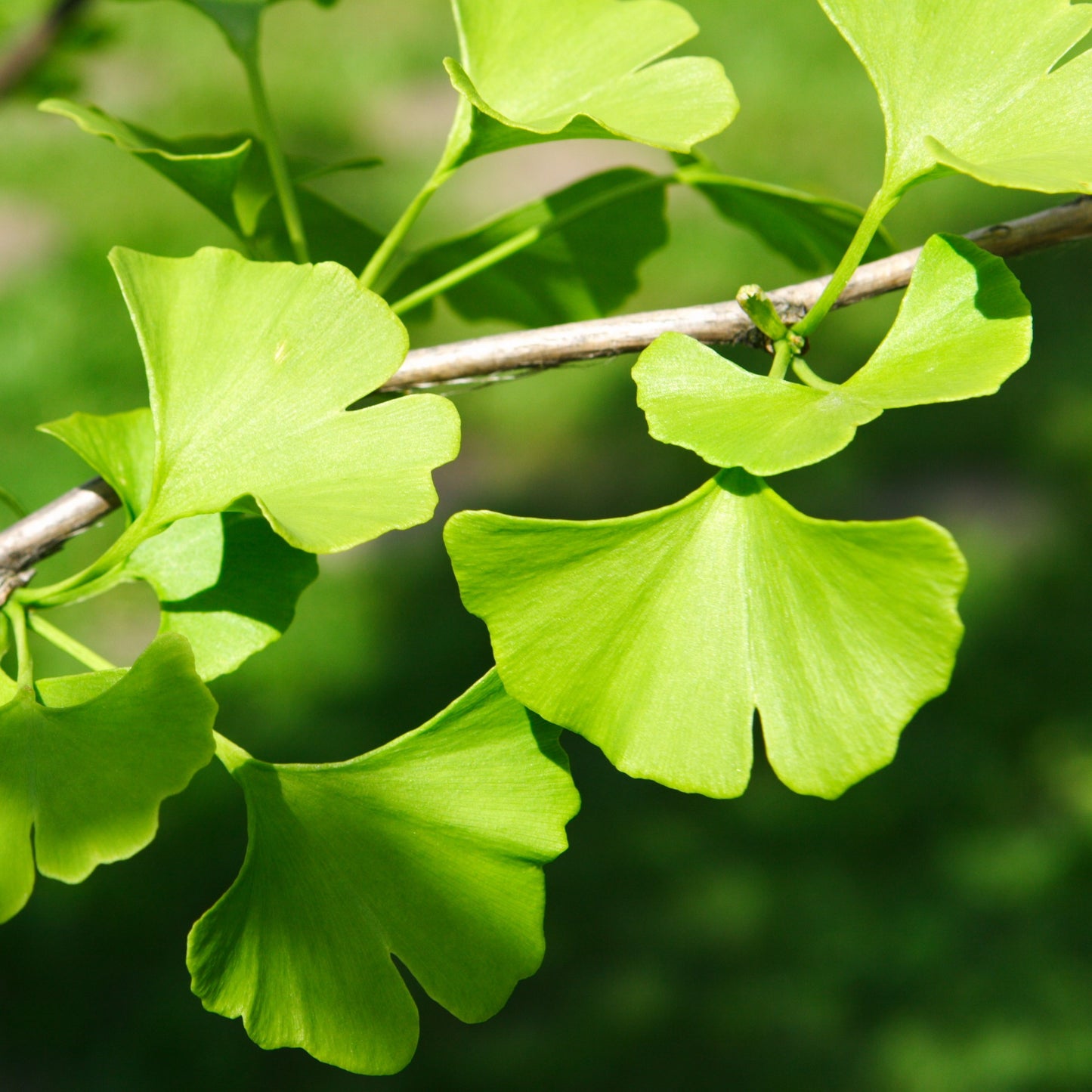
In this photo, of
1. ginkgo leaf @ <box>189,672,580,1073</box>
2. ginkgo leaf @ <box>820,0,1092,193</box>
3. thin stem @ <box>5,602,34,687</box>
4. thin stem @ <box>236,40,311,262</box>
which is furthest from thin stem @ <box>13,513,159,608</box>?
ginkgo leaf @ <box>820,0,1092,193</box>

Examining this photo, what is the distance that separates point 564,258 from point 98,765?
560mm

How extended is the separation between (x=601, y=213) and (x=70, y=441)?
47cm

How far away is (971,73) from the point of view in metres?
0.58

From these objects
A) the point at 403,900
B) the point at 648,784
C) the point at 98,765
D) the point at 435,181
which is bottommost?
the point at 648,784

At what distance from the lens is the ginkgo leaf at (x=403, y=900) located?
1.84 feet

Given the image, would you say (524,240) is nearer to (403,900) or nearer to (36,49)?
(403,900)

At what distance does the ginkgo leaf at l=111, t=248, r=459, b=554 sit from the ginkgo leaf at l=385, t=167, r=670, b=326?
0.30 m

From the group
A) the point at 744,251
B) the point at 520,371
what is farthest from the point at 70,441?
the point at 744,251

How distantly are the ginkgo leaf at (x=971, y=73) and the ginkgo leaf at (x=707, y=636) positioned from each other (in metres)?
0.20

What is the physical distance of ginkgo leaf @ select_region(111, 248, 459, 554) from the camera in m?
0.52

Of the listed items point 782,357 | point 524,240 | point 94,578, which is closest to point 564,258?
point 524,240

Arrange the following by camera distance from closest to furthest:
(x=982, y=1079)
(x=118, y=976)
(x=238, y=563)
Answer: (x=238, y=563) < (x=982, y=1079) < (x=118, y=976)

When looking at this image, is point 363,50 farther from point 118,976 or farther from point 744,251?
point 118,976

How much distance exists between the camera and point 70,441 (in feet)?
1.91
